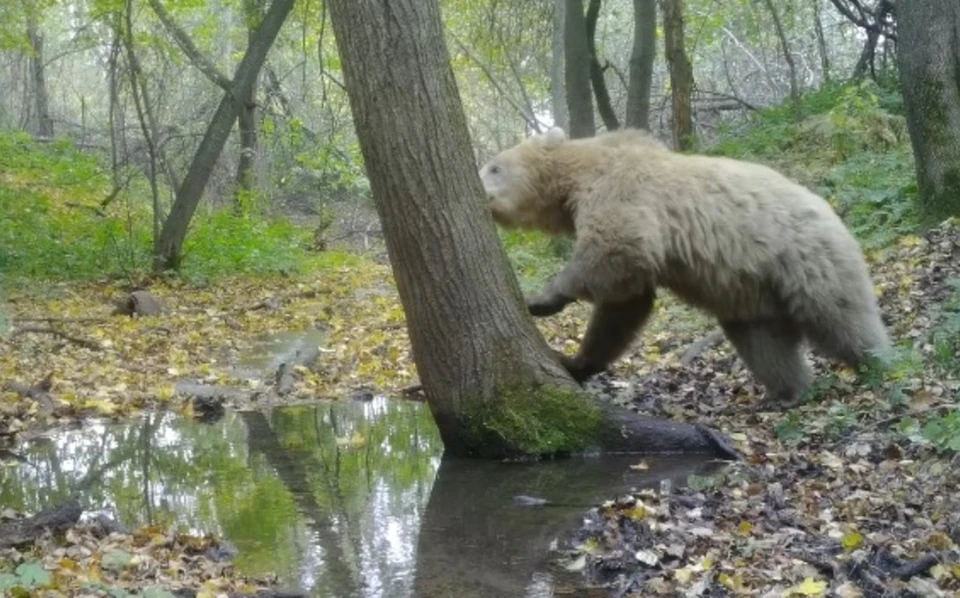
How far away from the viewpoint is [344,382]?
10516mm

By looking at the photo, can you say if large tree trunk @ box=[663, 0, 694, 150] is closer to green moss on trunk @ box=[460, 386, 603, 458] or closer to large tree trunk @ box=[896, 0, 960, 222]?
large tree trunk @ box=[896, 0, 960, 222]

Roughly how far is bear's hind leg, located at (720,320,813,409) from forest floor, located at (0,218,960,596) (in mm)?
174

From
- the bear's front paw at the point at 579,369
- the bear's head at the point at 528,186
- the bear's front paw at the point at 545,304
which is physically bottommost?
the bear's front paw at the point at 579,369

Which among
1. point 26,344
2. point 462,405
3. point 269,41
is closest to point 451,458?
point 462,405

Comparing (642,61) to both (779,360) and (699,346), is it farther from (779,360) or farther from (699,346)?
(779,360)

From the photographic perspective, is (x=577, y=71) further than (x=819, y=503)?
Yes

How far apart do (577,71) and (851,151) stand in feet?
13.5

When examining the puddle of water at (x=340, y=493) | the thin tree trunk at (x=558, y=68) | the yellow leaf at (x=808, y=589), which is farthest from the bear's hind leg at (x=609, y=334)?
the thin tree trunk at (x=558, y=68)

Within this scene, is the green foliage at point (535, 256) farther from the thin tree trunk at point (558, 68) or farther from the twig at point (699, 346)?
the twig at point (699, 346)

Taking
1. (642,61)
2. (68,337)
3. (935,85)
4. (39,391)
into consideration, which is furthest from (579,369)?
(642,61)

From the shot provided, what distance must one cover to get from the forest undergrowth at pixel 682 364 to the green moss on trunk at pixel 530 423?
1009 millimetres

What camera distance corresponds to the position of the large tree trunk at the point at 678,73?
17188 mm

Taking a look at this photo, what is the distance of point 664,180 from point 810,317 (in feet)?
4.41

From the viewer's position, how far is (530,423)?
7137 millimetres
